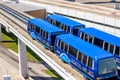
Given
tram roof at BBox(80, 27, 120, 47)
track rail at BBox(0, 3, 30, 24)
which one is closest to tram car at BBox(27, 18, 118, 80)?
tram roof at BBox(80, 27, 120, 47)

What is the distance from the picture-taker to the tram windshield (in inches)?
896

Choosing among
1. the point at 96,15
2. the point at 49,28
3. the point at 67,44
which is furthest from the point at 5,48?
the point at 67,44

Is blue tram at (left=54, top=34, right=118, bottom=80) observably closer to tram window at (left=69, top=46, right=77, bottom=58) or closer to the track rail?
tram window at (left=69, top=46, right=77, bottom=58)

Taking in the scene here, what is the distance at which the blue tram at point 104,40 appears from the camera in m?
27.1

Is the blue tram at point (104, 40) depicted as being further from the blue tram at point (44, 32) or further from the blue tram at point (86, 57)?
the blue tram at point (86, 57)

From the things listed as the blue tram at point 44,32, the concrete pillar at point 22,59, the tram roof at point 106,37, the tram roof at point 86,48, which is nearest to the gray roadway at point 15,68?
the concrete pillar at point 22,59

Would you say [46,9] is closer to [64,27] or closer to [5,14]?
[5,14]

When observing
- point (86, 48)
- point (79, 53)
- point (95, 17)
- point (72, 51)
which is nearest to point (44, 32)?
point (72, 51)

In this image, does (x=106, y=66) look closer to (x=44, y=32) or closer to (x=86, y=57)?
(x=86, y=57)

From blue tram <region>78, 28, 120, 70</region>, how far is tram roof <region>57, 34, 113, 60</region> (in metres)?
2.87

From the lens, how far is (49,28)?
33062mm

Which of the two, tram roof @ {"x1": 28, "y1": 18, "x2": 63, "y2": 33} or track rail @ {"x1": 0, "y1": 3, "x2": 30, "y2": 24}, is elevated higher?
tram roof @ {"x1": 28, "y1": 18, "x2": 63, "y2": 33}

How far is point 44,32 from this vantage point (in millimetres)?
33406

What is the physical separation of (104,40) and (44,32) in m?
8.36
